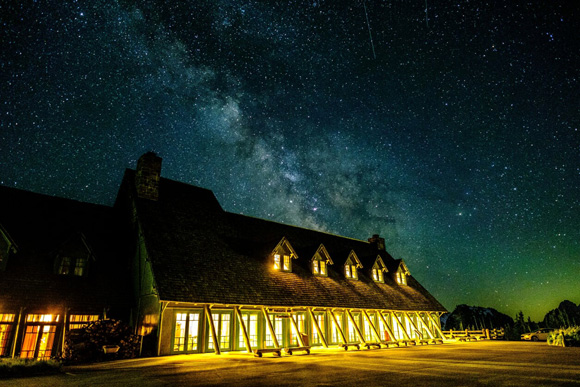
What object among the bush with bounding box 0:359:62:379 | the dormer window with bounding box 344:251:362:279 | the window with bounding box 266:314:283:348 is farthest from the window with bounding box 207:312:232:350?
the dormer window with bounding box 344:251:362:279

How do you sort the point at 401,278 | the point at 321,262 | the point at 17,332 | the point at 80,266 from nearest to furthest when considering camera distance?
the point at 17,332
the point at 80,266
the point at 321,262
the point at 401,278

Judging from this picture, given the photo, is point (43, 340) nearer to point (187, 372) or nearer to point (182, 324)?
Result: point (182, 324)

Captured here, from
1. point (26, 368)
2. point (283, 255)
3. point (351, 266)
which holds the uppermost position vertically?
point (283, 255)

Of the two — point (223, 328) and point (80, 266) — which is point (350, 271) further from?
point (80, 266)

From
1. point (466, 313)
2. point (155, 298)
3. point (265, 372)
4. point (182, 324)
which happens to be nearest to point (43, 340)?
point (155, 298)

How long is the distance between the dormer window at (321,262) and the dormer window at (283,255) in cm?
230

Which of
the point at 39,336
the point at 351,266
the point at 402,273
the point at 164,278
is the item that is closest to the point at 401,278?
the point at 402,273

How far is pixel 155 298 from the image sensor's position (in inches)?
675

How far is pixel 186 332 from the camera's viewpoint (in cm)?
1759

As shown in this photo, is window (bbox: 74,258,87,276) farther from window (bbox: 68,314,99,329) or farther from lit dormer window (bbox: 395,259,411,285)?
lit dormer window (bbox: 395,259,411,285)

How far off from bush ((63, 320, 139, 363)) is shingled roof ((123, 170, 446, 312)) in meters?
→ 2.56

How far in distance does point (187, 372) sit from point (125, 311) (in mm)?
9152

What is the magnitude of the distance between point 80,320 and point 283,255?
1255 cm

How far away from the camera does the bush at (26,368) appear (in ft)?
35.5
